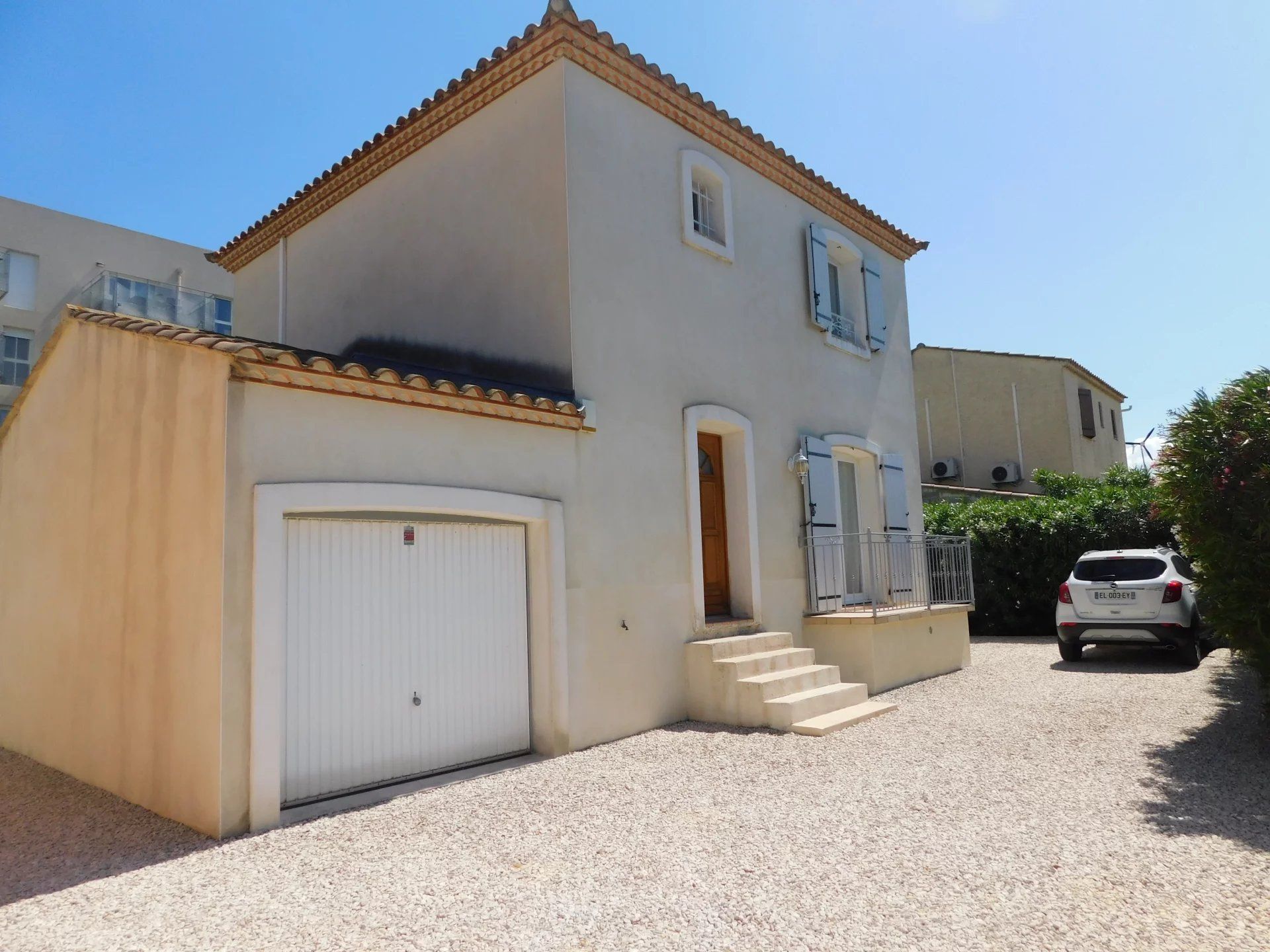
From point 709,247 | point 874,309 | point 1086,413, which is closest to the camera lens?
point 709,247

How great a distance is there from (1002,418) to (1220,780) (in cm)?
1897

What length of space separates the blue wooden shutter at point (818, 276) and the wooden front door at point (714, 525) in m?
2.47

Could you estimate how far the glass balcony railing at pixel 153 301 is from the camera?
22.6 metres

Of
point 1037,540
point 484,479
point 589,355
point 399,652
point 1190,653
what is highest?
point 589,355

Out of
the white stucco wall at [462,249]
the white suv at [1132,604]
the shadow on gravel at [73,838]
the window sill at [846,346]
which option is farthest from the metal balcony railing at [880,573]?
the shadow on gravel at [73,838]

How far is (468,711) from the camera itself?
20.1 feet

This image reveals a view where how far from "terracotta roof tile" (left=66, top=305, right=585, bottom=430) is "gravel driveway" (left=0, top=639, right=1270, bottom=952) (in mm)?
2605

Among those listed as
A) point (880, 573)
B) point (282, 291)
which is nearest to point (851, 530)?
point (880, 573)

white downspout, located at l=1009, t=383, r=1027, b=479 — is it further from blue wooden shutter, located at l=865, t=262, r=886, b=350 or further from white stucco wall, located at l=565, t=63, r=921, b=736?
white stucco wall, located at l=565, t=63, r=921, b=736

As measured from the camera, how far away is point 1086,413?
76.9 ft

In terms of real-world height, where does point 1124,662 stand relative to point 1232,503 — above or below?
below

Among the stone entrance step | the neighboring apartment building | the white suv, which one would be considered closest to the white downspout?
the white suv

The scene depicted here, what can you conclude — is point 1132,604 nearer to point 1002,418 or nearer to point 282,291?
point 282,291

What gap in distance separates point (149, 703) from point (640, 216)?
18.6 ft
